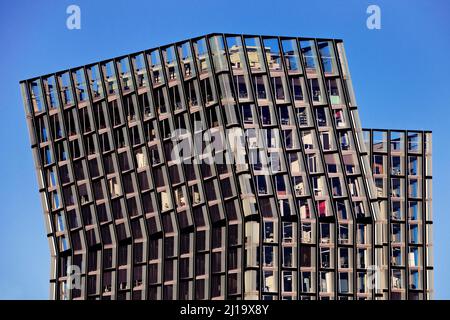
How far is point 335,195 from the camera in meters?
116

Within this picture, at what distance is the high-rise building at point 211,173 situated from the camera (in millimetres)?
112625

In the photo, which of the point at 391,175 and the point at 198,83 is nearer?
the point at 198,83

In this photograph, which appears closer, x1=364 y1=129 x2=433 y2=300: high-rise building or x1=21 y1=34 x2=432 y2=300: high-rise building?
x1=21 y1=34 x2=432 y2=300: high-rise building

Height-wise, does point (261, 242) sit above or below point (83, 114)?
below

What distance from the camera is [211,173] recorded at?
11494 cm

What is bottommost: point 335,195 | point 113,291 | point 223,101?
point 113,291

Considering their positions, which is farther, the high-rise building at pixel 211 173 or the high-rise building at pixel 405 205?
the high-rise building at pixel 405 205

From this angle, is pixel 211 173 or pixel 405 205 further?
pixel 405 205

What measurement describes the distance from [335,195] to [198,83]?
664 inches

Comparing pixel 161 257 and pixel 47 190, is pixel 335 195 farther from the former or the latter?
pixel 47 190

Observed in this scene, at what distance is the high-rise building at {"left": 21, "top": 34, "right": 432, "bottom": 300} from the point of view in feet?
370
